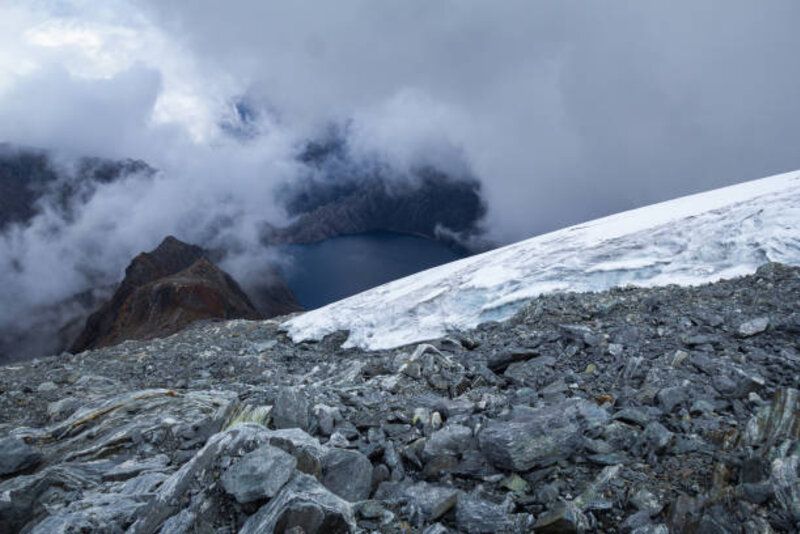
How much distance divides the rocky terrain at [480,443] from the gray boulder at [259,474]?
2 centimetres

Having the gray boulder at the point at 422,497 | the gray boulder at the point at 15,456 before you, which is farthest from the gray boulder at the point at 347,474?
the gray boulder at the point at 15,456

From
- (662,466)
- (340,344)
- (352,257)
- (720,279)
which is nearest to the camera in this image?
(662,466)

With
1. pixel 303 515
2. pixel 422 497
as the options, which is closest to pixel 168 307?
pixel 422 497

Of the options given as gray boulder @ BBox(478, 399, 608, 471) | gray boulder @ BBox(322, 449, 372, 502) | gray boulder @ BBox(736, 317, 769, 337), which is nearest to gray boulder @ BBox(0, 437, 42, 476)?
gray boulder @ BBox(322, 449, 372, 502)

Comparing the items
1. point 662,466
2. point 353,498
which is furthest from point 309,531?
point 662,466

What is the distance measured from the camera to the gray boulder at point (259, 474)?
535cm

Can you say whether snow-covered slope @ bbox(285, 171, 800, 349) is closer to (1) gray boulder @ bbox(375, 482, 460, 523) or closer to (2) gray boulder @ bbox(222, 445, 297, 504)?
(1) gray boulder @ bbox(375, 482, 460, 523)

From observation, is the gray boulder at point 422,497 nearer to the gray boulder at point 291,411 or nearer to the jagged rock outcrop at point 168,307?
the gray boulder at point 291,411

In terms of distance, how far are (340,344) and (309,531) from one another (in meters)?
13.1

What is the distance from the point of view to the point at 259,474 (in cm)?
544

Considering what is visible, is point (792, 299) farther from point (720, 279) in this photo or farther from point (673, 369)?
point (673, 369)

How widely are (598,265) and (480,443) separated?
12.3 m

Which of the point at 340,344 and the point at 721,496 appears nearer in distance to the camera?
the point at 721,496

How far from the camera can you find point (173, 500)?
571 centimetres
